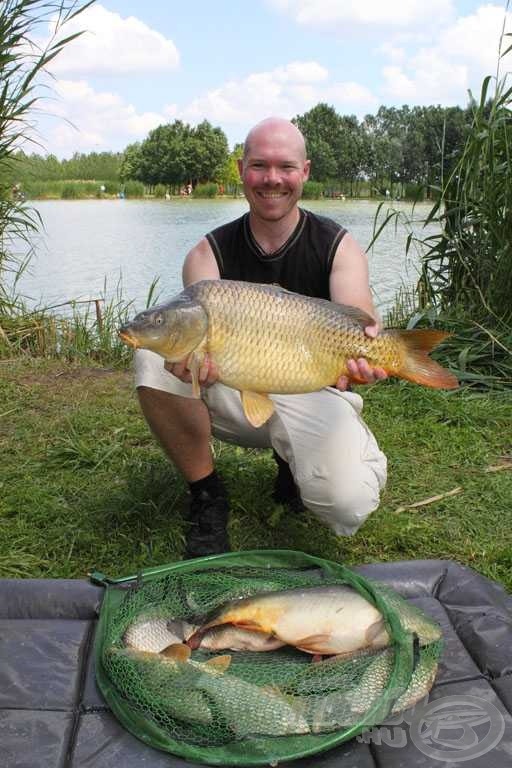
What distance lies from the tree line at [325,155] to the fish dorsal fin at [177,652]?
3174mm

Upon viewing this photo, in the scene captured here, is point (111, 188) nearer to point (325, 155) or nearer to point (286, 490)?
point (325, 155)

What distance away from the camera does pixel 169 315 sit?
161 centimetres

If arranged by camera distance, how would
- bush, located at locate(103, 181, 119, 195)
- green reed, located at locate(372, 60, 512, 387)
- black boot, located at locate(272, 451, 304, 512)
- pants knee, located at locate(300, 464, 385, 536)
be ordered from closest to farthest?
1. pants knee, located at locate(300, 464, 385, 536)
2. black boot, located at locate(272, 451, 304, 512)
3. green reed, located at locate(372, 60, 512, 387)
4. bush, located at locate(103, 181, 119, 195)

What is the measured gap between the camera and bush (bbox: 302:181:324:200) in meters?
17.0

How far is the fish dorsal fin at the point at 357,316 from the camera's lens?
170 centimetres

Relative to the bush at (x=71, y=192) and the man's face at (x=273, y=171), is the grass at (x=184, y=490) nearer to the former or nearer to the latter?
the man's face at (x=273, y=171)

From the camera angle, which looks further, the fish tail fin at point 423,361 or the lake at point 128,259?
the lake at point 128,259

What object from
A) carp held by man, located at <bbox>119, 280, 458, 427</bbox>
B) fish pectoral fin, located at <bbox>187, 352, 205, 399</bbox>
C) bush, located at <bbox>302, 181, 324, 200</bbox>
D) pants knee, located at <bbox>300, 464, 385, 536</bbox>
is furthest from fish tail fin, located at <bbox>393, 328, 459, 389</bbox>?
bush, located at <bbox>302, 181, 324, 200</bbox>

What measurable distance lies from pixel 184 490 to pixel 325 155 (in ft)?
57.3

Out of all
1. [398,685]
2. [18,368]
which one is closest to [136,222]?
[18,368]

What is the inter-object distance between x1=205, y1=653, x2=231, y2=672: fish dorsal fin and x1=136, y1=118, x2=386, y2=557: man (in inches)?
23.4

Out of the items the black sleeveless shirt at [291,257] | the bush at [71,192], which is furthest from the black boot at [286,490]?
the bush at [71,192]

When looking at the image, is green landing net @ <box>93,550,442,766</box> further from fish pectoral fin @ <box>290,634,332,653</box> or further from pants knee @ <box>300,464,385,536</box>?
pants knee @ <box>300,464,385,536</box>

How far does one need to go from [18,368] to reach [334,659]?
2.86 m
